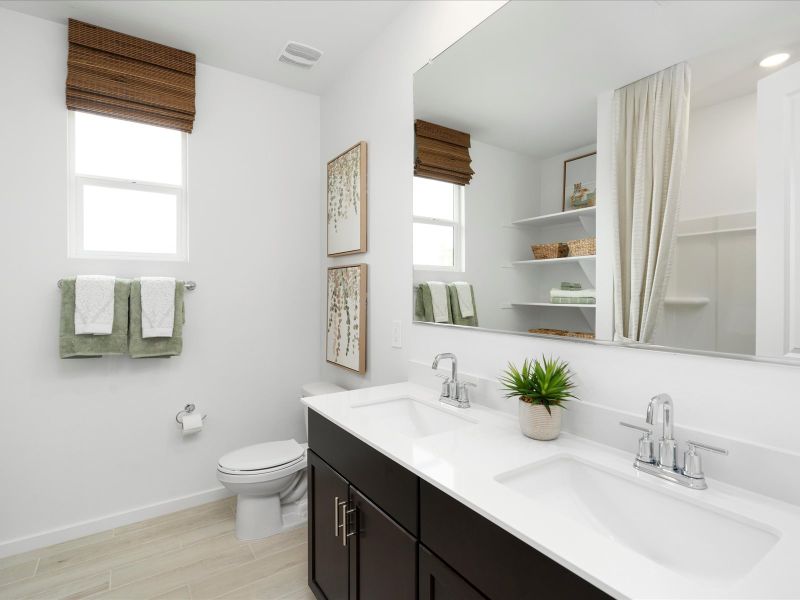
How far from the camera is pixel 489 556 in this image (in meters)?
0.79

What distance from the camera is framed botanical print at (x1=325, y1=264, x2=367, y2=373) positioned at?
89.2 inches

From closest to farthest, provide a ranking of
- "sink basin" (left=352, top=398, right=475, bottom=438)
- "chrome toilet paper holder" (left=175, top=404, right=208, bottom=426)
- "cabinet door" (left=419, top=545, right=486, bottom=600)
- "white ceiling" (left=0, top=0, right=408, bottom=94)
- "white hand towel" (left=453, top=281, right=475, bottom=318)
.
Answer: "cabinet door" (left=419, top=545, right=486, bottom=600), "sink basin" (left=352, top=398, right=475, bottom=438), "white hand towel" (left=453, top=281, right=475, bottom=318), "white ceiling" (left=0, top=0, right=408, bottom=94), "chrome toilet paper holder" (left=175, top=404, right=208, bottom=426)

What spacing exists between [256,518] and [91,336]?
1.24 meters

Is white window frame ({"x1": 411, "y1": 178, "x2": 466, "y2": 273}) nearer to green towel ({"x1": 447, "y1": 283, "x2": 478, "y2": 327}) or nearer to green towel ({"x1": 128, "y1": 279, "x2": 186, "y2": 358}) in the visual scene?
green towel ({"x1": 447, "y1": 283, "x2": 478, "y2": 327})

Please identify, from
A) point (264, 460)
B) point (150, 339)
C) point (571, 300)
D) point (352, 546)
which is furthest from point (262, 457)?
point (571, 300)

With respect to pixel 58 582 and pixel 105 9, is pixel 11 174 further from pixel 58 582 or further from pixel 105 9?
pixel 58 582

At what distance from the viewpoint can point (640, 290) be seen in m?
1.06

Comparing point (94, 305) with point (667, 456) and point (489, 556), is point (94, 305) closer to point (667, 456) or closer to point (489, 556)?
point (489, 556)

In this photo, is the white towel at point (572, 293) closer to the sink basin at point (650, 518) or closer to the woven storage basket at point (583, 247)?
the woven storage basket at point (583, 247)

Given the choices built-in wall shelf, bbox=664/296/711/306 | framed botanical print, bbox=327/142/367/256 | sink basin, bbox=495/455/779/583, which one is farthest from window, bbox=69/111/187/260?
built-in wall shelf, bbox=664/296/711/306

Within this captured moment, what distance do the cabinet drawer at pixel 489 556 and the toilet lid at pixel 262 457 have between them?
4.26 feet

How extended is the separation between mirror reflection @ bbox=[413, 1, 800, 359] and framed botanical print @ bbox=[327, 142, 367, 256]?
0.61 metres

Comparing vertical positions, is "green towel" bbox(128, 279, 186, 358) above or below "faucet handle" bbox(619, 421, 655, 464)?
above

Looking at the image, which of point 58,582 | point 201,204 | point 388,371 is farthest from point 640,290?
point 58,582
